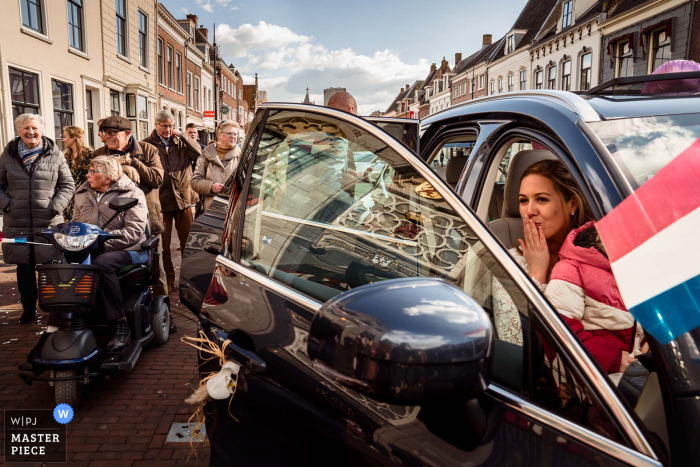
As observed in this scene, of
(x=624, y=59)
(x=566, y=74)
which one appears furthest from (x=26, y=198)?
(x=566, y=74)

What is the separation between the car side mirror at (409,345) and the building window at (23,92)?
43.6ft

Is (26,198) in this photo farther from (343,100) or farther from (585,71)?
(585,71)

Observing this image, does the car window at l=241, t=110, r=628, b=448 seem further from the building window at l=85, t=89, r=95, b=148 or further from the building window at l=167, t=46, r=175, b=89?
the building window at l=167, t=46, r=175, b=89

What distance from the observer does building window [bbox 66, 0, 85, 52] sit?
13.8m

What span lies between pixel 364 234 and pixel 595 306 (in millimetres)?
686

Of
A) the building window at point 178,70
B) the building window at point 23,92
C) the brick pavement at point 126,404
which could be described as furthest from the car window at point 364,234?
the building window at point 178,70

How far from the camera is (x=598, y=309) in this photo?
137cm

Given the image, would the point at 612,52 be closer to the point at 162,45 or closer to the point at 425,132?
the point at 162,45

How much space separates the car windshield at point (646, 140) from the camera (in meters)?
1.11

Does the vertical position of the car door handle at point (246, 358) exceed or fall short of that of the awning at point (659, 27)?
it falls short

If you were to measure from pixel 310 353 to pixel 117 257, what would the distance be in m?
3.33

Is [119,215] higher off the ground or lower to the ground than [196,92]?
lower

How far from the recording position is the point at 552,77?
32.1 meters

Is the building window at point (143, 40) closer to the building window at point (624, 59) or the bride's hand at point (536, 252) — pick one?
the bride's hand at point (536, 252)
